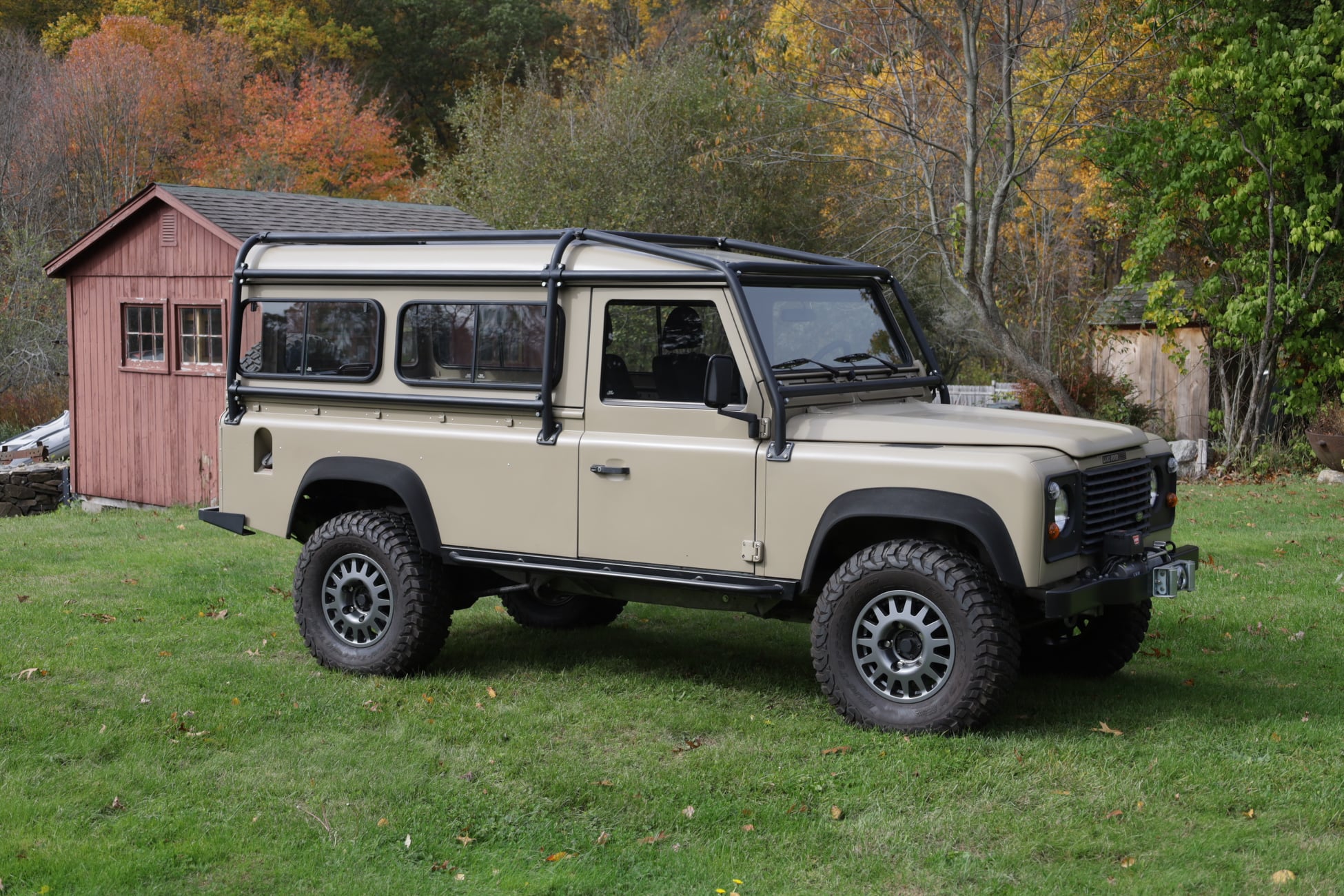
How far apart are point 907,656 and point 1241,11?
1437 centimetres

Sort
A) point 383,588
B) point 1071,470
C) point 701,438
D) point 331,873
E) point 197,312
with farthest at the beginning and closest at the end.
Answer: point 197,312 < point 383,588 < point 701,438 < point 1071,470 < point 331,873

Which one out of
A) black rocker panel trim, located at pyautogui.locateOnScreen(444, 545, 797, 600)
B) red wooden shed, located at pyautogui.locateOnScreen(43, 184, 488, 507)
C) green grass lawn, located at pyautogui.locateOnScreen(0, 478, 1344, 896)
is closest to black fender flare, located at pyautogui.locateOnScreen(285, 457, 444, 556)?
black rocker panel trim, located at pyautogui.locateOnScreen(444, 545, 797, 600)

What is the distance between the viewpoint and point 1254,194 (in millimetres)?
17891

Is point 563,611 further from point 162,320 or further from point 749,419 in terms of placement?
point 162,320

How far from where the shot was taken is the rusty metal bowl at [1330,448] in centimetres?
1725

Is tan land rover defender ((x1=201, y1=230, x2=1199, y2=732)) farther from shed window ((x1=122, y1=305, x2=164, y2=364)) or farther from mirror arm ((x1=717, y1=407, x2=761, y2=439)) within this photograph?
shed window ((x1=122, y1=305, x2=164, y2=364))

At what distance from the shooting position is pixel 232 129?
37000 mm

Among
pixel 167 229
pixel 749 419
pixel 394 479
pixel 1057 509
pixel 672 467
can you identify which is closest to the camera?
pixel 1057 509

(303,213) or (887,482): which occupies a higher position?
(303,213)

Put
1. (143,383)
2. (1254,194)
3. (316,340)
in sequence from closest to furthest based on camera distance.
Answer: (316,340)
(1254,194)
(143,383)

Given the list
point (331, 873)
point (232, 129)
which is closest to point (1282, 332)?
point (331, 873)

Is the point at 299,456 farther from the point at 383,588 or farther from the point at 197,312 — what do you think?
the point at 197,312

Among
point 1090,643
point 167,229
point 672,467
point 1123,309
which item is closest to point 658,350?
point 672,467

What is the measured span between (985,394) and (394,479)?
57.2 ft
